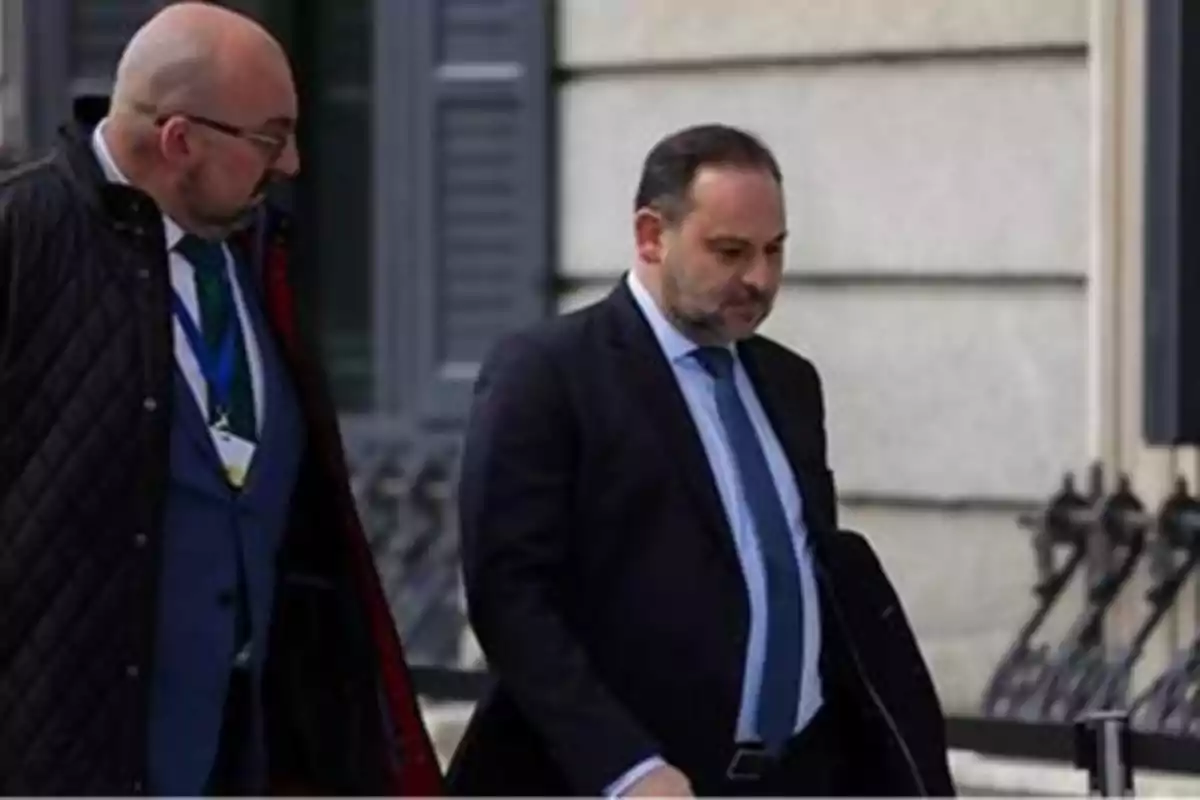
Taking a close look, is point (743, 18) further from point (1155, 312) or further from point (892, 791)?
point (892, 791)

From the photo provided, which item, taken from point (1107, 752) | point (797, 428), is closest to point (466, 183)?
point (1107, 752)

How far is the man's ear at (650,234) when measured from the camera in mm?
5039

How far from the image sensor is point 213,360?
4.81 m

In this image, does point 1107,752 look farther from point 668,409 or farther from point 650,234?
point 650,234

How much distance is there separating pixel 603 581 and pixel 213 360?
63cm

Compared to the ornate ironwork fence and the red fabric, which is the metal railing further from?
the red fabric

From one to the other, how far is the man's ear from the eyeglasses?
0.56m

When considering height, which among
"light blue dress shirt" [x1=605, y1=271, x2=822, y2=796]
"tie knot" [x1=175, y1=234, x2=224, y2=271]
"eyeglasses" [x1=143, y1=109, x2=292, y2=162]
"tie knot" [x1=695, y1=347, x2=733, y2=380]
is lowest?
"light blue dress shirt" [x1=605, y1=271, x2=822, y2=796]

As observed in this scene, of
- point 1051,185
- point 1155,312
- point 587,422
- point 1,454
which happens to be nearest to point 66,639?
point 1,454

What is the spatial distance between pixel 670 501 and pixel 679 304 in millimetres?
279

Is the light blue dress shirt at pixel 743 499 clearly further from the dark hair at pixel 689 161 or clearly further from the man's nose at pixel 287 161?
the man's nose at pixel 287 161

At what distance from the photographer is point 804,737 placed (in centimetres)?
505

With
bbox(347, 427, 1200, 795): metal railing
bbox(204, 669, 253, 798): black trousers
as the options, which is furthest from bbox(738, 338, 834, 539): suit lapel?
bbox(347, 427, 1200, 795): metal railing

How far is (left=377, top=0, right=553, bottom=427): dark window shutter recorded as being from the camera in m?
9.38
